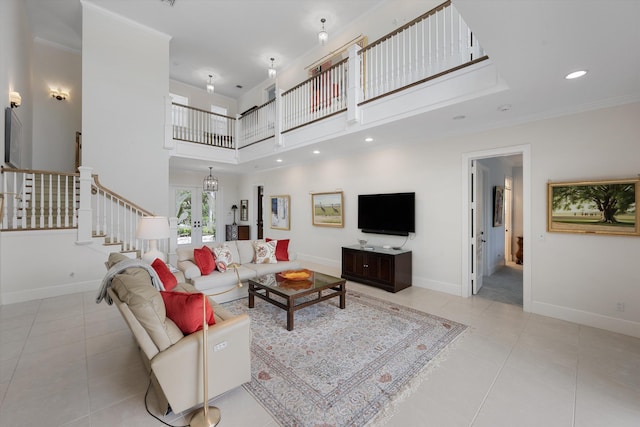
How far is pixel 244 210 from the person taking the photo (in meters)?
9.68

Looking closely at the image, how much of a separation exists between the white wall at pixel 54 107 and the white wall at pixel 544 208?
704 centimetres

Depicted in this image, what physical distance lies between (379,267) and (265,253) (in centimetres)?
203

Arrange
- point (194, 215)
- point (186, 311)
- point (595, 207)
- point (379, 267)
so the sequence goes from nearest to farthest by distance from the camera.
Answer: point (186, 311), point (595, 207), point (379, 267), point (194, 215)

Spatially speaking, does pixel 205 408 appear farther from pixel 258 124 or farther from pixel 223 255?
pixel 258 124

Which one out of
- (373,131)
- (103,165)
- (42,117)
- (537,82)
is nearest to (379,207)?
(373,131)

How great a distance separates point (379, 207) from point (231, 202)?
6.19 metres

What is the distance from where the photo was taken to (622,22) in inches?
73.5

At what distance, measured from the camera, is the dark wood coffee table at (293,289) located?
3207 mm

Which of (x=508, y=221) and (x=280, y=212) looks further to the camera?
(x=280, y=212)

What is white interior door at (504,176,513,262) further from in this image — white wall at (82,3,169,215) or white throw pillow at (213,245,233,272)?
white wall at (82,3,169,215)

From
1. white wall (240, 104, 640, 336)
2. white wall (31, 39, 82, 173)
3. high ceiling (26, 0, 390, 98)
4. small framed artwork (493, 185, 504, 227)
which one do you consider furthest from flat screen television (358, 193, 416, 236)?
white wall (31, 39, 82, 173)

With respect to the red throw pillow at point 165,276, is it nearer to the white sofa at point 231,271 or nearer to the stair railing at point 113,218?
the white sofa at point 231,271

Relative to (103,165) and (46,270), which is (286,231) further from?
(46,270)

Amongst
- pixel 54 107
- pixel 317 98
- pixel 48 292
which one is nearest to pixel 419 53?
pixel 317 98
